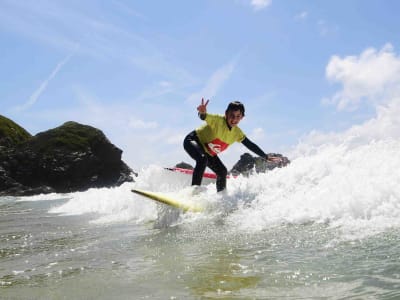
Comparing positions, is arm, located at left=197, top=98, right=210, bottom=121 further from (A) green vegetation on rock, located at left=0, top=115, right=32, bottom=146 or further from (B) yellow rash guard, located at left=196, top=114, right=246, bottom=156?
(A) green vegetation on rock, located at left=0, top=115, right=32, bottom=146

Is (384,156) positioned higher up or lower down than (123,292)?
higher up

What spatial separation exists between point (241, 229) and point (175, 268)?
1.95 meters

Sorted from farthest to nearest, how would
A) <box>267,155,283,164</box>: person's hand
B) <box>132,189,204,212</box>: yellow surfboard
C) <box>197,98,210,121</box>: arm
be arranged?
<box>267,155,283,164</box>: person's hand
<box>197,98,210,121</box>: arm
<box>132,189,204,212</box>: yellow surfboard

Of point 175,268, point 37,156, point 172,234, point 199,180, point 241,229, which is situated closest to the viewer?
point 175,268

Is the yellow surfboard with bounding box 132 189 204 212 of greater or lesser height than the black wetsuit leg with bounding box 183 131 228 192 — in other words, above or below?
below

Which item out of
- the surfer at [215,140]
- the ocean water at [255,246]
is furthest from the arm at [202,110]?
the ocean water at [255,246]

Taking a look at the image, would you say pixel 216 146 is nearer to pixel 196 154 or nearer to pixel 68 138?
pixel 196 154

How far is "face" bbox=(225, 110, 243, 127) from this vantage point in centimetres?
788

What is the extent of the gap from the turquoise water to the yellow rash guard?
3.15ft

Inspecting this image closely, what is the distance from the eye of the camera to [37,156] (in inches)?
1860

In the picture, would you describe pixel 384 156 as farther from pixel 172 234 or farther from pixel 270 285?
pixel 270 285

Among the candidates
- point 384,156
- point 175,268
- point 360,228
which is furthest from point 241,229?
point 384,156

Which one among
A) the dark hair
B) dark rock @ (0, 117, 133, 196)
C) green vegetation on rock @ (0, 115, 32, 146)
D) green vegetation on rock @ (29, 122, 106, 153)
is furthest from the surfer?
green vegetation on rock @ (0, 115, 32, 146)

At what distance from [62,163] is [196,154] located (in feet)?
138
